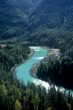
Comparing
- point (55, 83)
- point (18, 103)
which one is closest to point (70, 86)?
point (55, 83)

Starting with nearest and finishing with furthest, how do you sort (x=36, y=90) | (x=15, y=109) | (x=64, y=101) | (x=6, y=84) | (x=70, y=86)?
(x=15, y=109)
(x=64, y=101)
(x=36, y=90)
(x=6, y=84)
(x=70, y=86)

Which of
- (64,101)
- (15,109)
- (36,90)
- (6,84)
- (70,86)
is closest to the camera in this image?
(15,109)

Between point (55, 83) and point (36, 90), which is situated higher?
point (36, 90)

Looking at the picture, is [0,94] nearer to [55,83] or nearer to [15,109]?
[15,109]

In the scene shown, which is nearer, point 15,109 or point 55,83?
point 15,109

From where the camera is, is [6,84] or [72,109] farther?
[6,84]

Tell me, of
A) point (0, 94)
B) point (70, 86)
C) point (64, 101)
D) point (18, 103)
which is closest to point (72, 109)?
point (64, 101)

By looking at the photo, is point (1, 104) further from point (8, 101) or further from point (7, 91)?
point (7, 91)

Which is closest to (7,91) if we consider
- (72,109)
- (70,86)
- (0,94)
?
(0,94)

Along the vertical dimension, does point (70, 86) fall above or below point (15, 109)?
below
